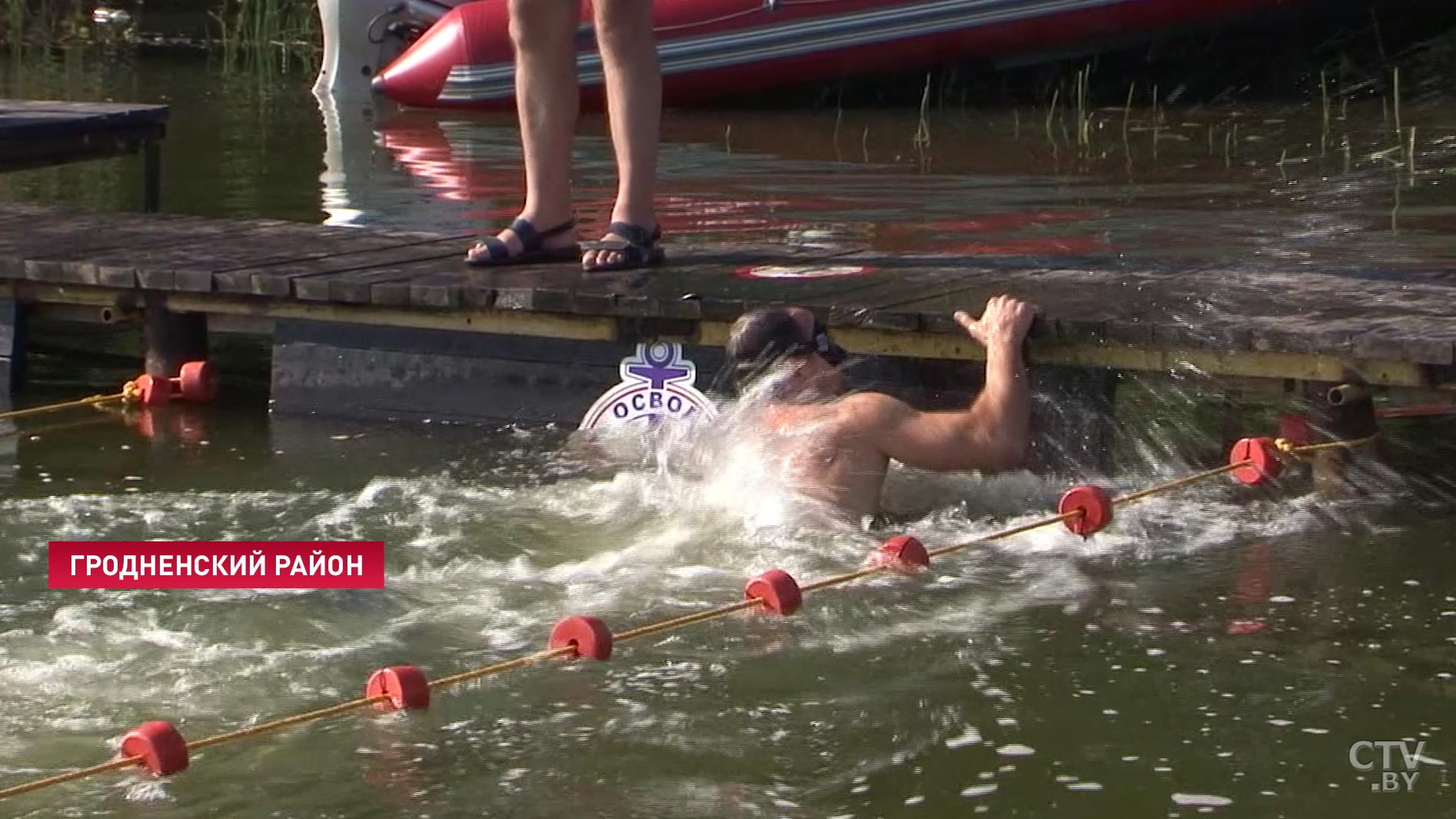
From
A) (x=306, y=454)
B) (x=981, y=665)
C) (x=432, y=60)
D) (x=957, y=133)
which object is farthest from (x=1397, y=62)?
(x=981, y=665)

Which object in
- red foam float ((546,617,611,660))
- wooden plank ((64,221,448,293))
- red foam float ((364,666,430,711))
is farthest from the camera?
wooden plank ((64,221,448,293))

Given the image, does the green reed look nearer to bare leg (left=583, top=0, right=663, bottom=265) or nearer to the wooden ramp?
the wooden ramp

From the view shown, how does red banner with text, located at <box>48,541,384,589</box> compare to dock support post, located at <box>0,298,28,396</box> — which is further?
dock support post, located at <box>0,298,28,396</box>

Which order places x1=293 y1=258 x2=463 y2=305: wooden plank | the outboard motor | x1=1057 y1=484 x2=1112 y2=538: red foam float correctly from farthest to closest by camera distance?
the outboard motor, x1=293 y1=258 x2=463 y2=305: wooden plank, x1=1057 y1=484 x2=1112 y2=538: red foam float

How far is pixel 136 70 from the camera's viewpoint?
2023cm

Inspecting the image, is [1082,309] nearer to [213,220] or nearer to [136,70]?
[213,220]

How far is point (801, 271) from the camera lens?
7383 millimetres

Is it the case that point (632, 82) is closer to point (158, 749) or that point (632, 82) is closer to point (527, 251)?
point (527, 251)

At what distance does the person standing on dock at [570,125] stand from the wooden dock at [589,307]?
149 mm

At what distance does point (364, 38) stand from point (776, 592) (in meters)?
13.9

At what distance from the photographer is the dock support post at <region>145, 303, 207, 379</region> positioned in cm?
814

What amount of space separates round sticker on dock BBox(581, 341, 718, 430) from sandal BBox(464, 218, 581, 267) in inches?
20.5

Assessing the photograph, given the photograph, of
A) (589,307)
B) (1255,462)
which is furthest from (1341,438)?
(589,307)

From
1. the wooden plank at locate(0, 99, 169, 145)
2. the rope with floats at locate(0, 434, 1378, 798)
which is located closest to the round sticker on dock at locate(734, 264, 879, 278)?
the rope with floats at locate(0, 434, 1378, 798)
